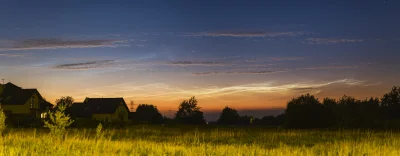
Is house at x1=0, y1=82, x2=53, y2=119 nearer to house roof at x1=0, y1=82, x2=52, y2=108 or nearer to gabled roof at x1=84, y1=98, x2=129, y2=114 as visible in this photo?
house roof at x1=0, y1=82, x2=52, y2=108

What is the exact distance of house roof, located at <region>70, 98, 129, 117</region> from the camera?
105m

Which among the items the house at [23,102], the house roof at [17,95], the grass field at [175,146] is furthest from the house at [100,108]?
the grass field at [175,146]

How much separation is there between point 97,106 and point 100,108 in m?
1.38

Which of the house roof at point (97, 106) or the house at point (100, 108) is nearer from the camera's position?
the house at point (100, 108)

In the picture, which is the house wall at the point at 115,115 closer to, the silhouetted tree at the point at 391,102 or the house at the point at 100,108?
the house at the point at 100,108

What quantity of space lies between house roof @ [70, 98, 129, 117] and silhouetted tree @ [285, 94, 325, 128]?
51.6m

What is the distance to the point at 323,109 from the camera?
63.2 meters

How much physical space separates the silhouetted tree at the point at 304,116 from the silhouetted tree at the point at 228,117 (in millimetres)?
58907

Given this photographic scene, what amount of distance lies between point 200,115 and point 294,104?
69.7 m

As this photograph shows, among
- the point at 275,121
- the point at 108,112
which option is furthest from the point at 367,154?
the point at 275,121

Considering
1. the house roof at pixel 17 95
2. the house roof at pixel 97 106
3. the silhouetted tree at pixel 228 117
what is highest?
the house roof at pixel 17 95

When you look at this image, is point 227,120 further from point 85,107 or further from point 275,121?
point 85,107

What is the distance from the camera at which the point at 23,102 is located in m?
83.4

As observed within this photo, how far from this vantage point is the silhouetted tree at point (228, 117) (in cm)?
12150
